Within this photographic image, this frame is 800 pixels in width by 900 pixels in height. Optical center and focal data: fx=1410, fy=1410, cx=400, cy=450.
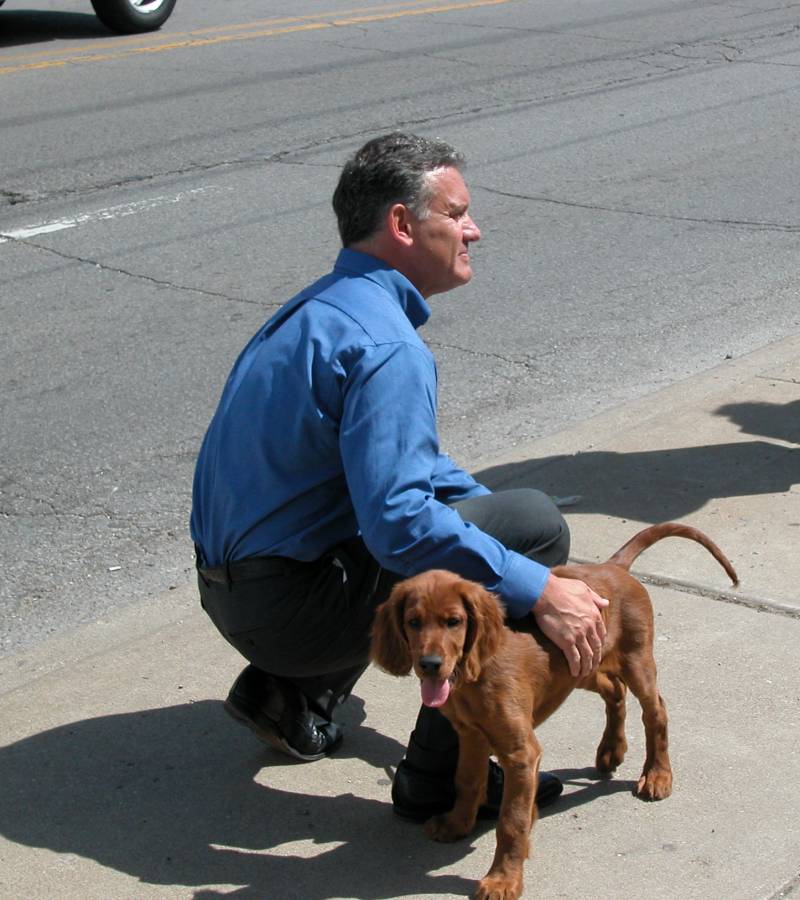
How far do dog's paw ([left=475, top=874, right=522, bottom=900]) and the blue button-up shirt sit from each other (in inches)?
20.2

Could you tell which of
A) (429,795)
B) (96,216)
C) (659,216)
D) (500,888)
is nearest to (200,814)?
(429,795)

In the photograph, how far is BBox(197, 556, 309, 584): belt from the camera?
3023mm

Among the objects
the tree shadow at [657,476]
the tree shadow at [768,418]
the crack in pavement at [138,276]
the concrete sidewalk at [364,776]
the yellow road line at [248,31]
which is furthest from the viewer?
the yellow road line at [248,31]

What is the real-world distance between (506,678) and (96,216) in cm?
665

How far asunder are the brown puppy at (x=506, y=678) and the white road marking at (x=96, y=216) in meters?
6.05

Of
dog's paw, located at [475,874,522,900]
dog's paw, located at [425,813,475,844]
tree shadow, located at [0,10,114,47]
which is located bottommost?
dog's paw, located at [425,813,475,844]

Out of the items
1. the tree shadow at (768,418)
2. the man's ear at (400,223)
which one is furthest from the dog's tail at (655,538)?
the tree shadow at (768,418)

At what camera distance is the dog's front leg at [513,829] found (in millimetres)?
2736

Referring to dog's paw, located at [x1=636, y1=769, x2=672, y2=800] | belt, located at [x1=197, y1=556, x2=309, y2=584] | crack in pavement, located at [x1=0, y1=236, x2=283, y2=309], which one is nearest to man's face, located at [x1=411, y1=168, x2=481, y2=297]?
belt, located at [x1=197, y1=556, x2=309, y2=584]

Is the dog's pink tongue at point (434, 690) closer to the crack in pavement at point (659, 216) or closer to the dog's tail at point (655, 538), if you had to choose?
the dog's tail at point (655, 538)

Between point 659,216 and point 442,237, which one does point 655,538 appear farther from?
point 659,216

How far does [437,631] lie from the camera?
8.43 feet

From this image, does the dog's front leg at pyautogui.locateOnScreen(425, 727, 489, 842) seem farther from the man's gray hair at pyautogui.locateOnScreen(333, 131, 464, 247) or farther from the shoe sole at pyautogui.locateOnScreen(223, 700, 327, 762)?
the man's gray hair at pyautogui.locateOnScreen(333, 131, 464, 247)

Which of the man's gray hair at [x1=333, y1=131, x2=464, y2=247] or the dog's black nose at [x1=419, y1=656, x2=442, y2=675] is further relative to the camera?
the man's gray hair at [x1=333, y1=131, x2=464, y2=247]
